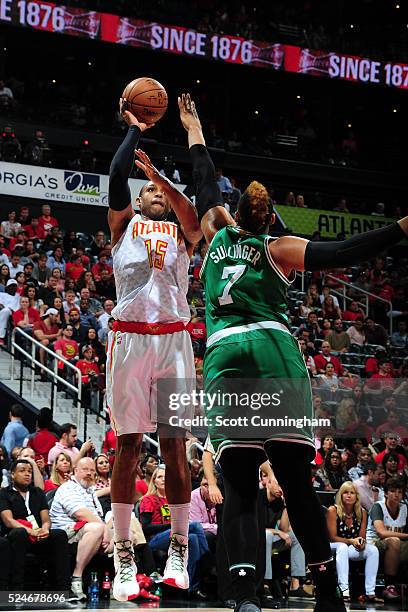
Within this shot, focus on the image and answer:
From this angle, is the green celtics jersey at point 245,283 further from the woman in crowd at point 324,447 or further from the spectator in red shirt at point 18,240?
the spectator in red shirt at point 18,240

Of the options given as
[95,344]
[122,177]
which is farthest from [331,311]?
[122,177]

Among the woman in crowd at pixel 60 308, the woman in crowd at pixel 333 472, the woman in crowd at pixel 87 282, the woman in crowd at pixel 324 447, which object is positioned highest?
the woman in crowd at pixel 87 282

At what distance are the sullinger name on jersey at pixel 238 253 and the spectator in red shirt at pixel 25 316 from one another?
32.7 ft

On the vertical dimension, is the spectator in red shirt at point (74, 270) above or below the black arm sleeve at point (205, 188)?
above

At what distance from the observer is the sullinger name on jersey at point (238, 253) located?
16.1ft

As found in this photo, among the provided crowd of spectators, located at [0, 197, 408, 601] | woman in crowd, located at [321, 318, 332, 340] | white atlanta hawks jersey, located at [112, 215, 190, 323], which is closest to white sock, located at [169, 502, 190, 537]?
white atlanta hawks jersey, located at [112, 215, 190, 323]

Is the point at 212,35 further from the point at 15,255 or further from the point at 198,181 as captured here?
the point at 198,181

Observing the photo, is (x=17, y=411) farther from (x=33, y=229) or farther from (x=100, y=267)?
(x=33, y=229)

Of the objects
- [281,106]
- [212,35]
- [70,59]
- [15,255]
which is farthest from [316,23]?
[15,255]

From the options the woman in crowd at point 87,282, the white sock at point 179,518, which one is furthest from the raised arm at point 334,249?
the woman in crowd at point 87,282

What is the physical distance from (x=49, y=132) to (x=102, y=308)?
944cm

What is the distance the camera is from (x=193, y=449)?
463 inches

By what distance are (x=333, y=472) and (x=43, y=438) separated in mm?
3623

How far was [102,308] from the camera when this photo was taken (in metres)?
16.3
